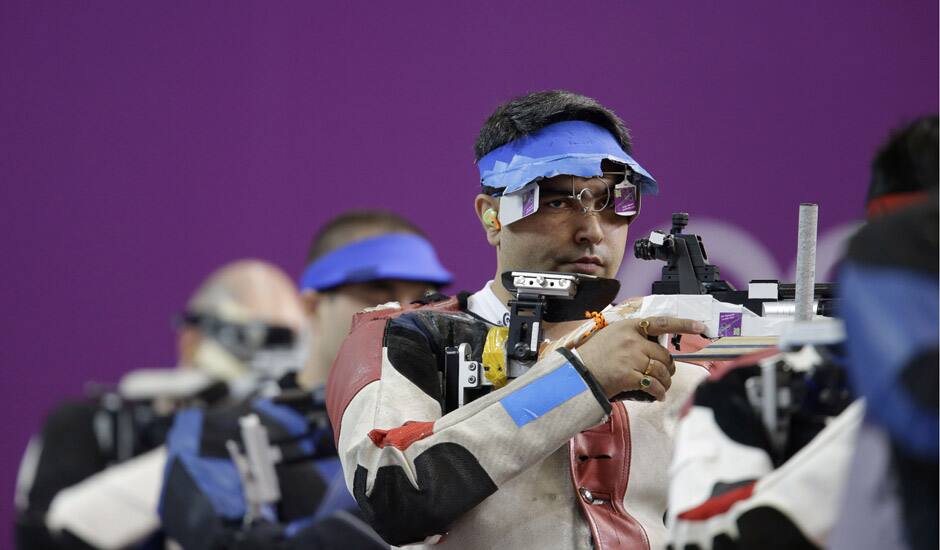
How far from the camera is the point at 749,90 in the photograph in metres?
4.22

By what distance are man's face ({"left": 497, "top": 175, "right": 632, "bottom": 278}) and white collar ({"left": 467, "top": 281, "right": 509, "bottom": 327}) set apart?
0.31ft

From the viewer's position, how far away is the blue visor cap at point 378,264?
3.58 m

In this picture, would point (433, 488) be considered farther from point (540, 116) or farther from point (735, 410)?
point (540, 116)

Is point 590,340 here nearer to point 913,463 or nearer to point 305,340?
point 913,463

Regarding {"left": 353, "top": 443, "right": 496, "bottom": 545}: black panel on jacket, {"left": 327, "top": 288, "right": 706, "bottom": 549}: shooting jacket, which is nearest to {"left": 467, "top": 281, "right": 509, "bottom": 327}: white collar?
{"left": 327, "top": 288, "right": 706, "bottom": 549}: shooting jacket

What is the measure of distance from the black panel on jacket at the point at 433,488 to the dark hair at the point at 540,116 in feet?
2.06

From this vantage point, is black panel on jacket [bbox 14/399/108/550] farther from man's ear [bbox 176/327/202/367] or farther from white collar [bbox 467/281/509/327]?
white collar [bbox 467/281/509/327]

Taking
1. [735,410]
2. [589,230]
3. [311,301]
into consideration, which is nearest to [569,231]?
[589,230]

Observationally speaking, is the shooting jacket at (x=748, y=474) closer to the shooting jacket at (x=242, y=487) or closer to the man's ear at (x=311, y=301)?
the shooting jacket at (x=242, y=487)

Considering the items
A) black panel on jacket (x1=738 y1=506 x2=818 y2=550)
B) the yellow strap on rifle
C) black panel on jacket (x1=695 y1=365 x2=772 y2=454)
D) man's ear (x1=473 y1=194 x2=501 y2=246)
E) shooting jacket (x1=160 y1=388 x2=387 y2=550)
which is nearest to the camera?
black panel on jacket (x1=738 y1=506 x2=818 y2=550)

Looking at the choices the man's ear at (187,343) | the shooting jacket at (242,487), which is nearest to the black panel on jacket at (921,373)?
the shooting jacket at (242,487)

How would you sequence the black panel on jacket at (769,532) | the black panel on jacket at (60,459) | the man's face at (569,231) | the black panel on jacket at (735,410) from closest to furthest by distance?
1. the black panel on jacket at (769,532)
2. the black panel on jacket at (735,410)
3. the man's face at (569,231)
4. the black panel on jacket at (60,459)

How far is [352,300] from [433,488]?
1.75 metres

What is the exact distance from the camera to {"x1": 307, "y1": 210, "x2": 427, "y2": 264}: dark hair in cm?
377
